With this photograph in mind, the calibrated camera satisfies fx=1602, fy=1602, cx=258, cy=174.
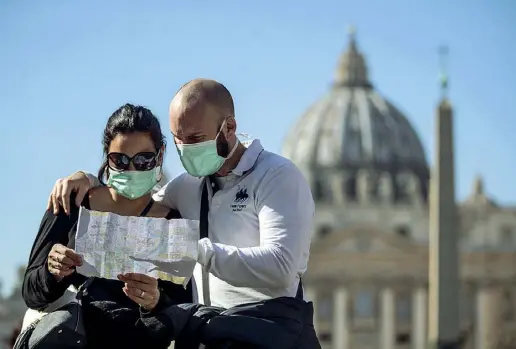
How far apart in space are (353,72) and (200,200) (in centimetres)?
8688

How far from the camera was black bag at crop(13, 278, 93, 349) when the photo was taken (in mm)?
3812

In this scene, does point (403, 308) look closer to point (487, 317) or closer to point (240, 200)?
point (487, 317)

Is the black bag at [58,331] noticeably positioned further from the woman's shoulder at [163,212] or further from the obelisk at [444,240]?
the obelisk at [444,240]

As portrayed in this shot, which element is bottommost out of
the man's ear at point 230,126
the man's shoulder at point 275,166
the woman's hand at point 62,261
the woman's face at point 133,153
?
the woman's hand at point 62,261

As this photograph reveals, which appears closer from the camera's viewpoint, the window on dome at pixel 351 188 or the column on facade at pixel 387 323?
the column on facade at pixel 387 323

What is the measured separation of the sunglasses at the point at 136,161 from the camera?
4141mm

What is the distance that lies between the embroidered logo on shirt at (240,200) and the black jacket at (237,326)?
10.4 inches

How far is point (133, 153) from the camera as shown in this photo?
4.15 m

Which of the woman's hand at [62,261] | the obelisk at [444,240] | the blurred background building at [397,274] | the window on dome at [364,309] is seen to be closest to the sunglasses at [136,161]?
the woman's hand at [62,261]

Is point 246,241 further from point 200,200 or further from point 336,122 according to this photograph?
point 336,122

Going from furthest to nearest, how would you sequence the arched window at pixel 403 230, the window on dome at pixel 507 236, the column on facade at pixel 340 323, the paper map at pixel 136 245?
1. the arched window at pixel 403 230
2. the window on dome at pixel 507 236
3. the column on facade at pixel 340 323
4. the paper map at pixel 136 245

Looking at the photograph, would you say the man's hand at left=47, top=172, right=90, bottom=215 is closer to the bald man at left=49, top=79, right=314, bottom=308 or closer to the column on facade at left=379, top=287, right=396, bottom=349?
the bald man at left=49, top=79, right=314, bottom=308

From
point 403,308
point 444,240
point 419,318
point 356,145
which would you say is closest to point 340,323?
point 403,308

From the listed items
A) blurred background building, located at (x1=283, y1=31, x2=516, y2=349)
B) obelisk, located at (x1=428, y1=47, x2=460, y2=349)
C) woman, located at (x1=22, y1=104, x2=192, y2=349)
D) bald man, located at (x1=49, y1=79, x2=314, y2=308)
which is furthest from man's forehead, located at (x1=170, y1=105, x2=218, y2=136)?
blurred background building, located at (x1=283, y1=31, x2=516, y2=349)
